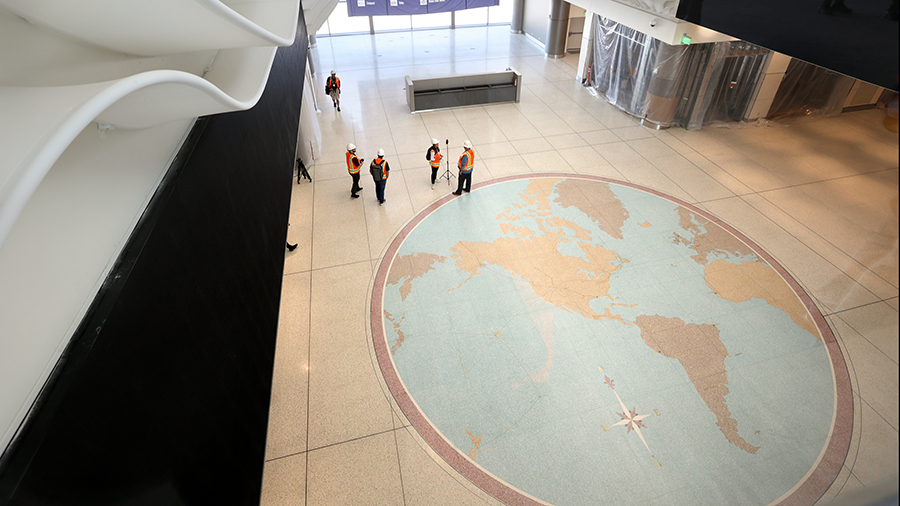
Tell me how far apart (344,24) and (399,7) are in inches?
170

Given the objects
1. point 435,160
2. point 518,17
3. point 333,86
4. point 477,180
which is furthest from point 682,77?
point 518,17

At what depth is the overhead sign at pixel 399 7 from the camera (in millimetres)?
19469

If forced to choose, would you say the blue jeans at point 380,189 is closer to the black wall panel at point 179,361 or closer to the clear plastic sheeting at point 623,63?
the black wall panel at point 179,361

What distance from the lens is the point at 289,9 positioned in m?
2.24

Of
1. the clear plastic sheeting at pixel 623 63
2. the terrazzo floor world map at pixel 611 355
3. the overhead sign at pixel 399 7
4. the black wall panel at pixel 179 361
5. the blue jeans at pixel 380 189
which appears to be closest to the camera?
the black wall panel at pixel 179 361

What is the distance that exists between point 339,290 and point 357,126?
7.15 m

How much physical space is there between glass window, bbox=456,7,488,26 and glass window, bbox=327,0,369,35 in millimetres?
4748

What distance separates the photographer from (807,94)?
12367 mm

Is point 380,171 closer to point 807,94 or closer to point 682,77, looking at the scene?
point 682,77

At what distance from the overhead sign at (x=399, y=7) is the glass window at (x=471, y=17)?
3.21m

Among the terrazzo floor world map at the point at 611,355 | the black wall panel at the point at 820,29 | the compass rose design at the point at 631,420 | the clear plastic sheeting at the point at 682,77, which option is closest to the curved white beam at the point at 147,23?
the black wall panel at the point at 820,29

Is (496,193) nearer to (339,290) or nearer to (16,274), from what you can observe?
(339,290)

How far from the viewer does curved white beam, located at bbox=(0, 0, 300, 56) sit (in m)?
1.14

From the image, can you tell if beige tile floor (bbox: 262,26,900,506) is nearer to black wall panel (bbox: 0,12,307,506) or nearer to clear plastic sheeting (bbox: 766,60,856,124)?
clear plastic sheeting (bbox: 766,60,856,124)
